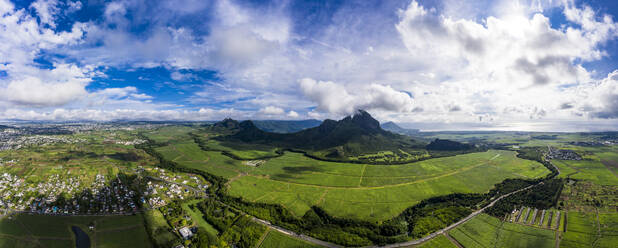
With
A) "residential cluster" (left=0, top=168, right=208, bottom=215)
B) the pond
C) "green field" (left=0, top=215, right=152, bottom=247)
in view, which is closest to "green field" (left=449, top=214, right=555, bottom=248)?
"green field" (left=0, top=215, right=152, bottom=247)

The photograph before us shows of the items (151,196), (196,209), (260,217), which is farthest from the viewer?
(151,196)

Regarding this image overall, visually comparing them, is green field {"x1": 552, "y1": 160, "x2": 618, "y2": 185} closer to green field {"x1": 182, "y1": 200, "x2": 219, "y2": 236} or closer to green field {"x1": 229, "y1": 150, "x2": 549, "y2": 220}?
green field {"x1": 229, "y1": 150, "x2": 549, "y2": 220}

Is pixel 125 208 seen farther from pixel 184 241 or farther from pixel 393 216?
pixel 393 216

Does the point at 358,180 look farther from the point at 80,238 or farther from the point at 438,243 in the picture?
the point at 80,238

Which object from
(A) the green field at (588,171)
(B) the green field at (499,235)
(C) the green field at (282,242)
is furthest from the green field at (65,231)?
(A) the green field at (588,171)

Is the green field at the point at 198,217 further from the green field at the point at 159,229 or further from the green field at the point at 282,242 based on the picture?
the green field at the point at 282,242

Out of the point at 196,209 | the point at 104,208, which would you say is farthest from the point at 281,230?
the point at 104,208

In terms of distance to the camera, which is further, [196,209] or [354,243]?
[196,209]

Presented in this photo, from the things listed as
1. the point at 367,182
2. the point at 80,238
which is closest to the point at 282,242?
the point at 80,238
